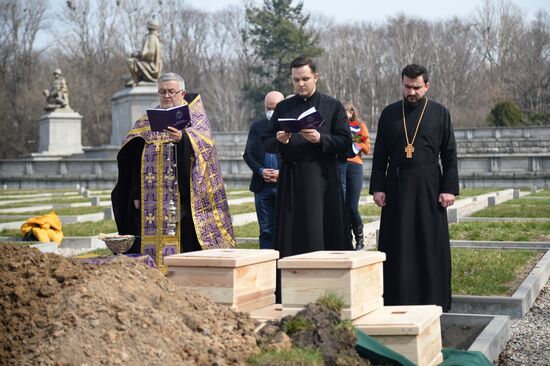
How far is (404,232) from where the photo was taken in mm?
8305

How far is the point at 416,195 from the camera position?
834 cm

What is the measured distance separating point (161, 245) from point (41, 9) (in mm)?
73575

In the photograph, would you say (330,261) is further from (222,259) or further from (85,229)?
(85,229)

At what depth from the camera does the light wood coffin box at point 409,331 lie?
19.0 ft

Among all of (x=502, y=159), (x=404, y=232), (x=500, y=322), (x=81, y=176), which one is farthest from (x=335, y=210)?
(x=81, y=176)

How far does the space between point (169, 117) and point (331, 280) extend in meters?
3.10

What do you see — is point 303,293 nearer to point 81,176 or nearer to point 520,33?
point 81,176

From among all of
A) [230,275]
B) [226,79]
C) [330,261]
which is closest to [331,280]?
[330,261]

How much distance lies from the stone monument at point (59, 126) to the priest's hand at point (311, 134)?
1830 inches

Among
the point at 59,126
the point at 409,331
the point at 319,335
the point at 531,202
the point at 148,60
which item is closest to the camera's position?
the point at 319,335

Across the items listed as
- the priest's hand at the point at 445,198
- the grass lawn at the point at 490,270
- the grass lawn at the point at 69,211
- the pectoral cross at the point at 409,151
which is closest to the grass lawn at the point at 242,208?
the grass lawn at the point at 69,211

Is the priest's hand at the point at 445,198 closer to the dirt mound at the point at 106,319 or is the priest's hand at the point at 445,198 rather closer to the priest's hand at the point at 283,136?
the priest's hand at the point at 283,136

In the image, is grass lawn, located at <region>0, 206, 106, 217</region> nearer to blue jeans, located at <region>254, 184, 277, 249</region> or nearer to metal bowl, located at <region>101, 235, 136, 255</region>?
blue jeans, located at <region>254, 184, 277, 249</region>

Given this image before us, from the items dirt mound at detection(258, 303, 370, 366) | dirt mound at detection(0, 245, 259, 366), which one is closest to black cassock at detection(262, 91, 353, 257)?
dirt mound at detection(0, 245, 259, 366)
